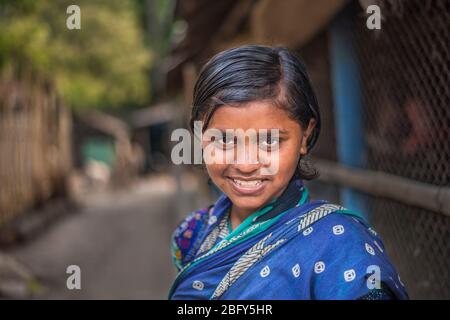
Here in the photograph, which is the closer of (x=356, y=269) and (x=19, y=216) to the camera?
(x=356, y=269)

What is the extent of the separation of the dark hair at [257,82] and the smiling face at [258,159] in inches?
0.7

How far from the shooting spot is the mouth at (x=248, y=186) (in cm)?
142

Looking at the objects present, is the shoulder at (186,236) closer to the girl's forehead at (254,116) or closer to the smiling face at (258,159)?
the smiling face at (258,159)

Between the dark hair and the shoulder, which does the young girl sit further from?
the shoulder

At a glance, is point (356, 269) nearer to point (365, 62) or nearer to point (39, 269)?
point (365, 62)

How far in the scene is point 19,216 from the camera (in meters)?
8.52

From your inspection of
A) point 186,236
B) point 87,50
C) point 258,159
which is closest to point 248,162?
point 258,159

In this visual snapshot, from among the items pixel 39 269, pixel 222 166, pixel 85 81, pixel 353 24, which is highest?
pixel 85 81

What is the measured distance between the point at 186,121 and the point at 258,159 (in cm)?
138

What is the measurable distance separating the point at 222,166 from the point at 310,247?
0.27m

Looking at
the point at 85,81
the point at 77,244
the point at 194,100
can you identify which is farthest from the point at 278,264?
the point at 85,81

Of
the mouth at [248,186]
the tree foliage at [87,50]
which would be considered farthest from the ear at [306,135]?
the tree foliage at [87,50]

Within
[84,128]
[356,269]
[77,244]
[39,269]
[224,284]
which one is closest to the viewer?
[356,269]

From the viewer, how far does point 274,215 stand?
1.43 meters
